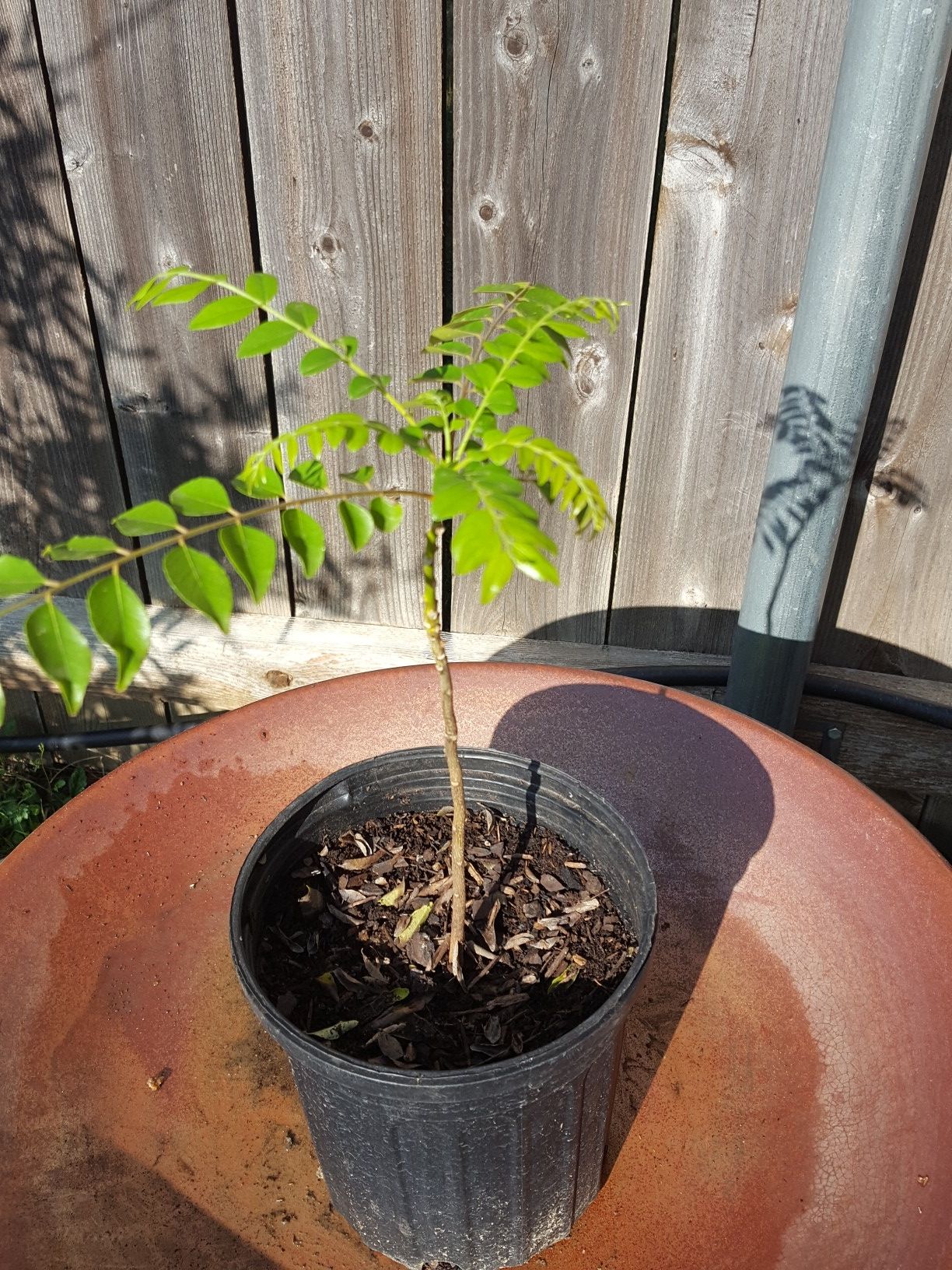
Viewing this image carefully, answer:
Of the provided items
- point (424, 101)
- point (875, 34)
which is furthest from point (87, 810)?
point (875, 34)

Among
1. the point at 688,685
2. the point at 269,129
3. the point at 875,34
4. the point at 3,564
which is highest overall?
the point at 875,34

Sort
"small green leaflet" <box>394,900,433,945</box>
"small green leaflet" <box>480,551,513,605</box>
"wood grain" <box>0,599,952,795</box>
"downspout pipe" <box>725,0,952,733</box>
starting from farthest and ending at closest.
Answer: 1. "wood grain" <box>0,599,952,795</box>
2. "downspout pipe" <box>725,0,952,733</box>
3. "small green leaflet" <box>394,900,433,945</box>
4. "small green leaflet" <box>480,551,513,605</box>

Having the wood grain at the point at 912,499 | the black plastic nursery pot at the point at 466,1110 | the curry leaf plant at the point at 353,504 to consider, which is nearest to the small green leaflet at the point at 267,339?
the curry leaf plant at the point at 353,504

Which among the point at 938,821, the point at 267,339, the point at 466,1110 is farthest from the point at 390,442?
the point at 938,821

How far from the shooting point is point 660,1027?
1166 mm

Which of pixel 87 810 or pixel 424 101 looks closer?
pixel 87 810

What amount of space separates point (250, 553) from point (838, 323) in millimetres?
1124

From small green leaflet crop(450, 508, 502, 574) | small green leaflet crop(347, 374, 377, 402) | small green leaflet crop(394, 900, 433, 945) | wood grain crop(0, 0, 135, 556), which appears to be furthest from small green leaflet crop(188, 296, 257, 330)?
wood grain crop(0, 0, 135, 556)

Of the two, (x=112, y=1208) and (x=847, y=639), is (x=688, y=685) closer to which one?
(x=847, y=639)

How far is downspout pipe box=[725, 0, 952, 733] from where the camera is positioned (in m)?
1.32

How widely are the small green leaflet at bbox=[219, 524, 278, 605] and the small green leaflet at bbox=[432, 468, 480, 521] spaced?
118mm

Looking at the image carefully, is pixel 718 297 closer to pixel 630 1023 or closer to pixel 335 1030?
pixel 630 1023

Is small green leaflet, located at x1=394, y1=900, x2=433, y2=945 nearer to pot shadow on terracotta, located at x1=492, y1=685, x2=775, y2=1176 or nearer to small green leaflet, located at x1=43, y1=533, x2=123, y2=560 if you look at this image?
pot shadow on terracotta, located at x1=492, y1=685, x2=775, y2=1176

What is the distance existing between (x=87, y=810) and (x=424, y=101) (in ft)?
3.92
